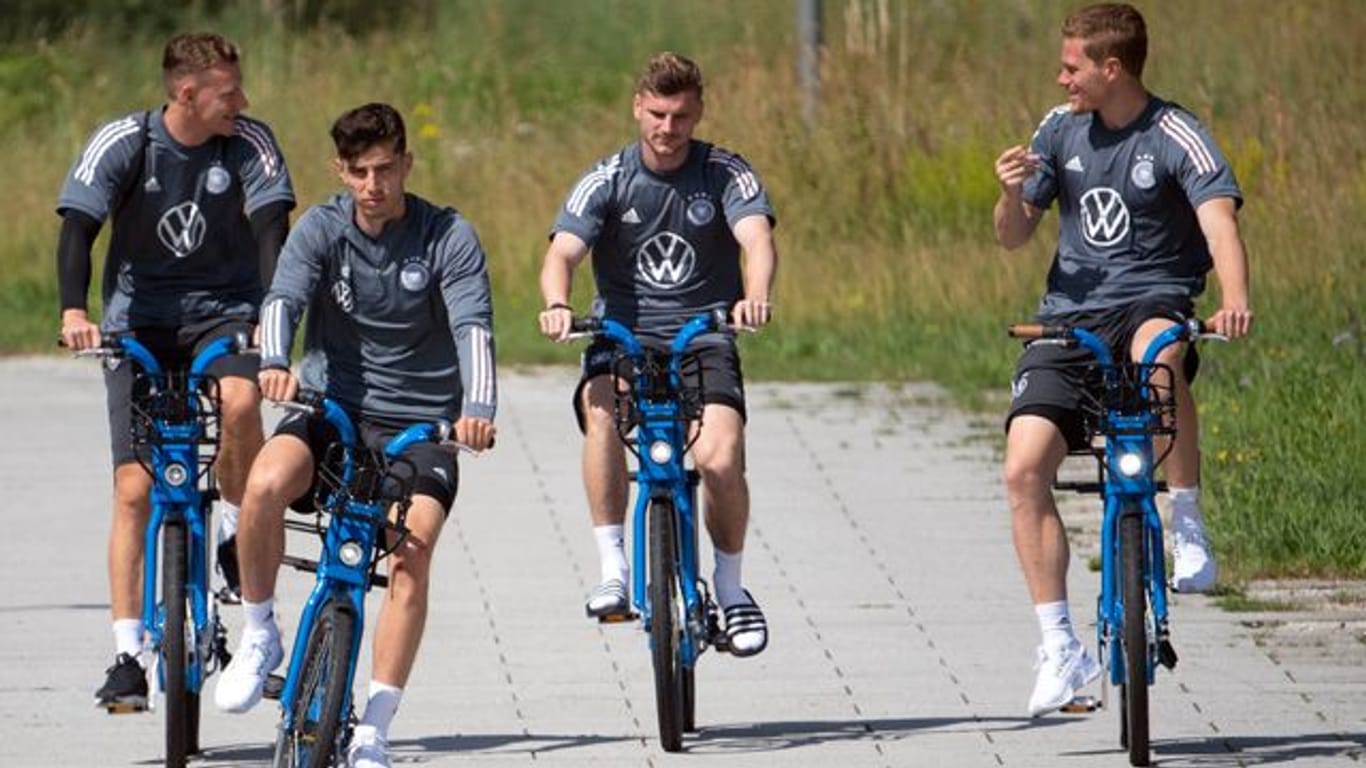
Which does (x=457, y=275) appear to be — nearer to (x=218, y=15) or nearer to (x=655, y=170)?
(x=655, y=170)

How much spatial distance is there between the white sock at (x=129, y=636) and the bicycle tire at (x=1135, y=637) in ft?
8.40

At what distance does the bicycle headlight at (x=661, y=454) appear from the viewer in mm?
9336

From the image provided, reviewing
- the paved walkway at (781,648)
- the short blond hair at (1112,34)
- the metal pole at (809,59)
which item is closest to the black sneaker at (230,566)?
the paved walkway at (781,648)

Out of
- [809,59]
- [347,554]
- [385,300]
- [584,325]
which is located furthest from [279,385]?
[809,59]

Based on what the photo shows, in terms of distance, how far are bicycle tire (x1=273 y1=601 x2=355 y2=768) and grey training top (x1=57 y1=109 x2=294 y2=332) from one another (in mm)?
1667

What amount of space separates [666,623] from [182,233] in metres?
1.70

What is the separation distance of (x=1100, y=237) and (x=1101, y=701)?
131cm

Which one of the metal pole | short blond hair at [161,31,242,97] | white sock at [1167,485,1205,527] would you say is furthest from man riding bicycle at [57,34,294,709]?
the metal pole

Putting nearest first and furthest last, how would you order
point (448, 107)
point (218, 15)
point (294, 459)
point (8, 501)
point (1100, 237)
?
point (294, 459) < point (1100, 237) < point (8, 501) < point (448, 107) < point (218, 15)

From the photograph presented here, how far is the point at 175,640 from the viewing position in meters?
8.69

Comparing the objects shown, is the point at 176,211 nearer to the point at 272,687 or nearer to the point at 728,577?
the point at 272,687

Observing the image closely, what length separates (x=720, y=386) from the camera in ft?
31.2

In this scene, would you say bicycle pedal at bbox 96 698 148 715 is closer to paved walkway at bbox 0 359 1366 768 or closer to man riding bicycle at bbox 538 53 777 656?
paved walkway at bbox 0 359 1366 768

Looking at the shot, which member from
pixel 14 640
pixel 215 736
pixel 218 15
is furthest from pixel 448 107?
pixel 215 736
